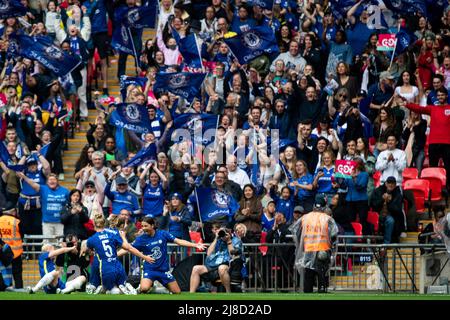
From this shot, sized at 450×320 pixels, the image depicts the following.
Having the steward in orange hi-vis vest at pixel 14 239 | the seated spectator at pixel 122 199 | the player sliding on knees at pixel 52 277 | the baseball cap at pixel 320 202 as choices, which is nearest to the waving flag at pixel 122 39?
the seated spectator at pixel 122 199

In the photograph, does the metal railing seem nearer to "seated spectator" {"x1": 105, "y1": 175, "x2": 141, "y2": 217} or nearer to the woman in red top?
"seated spectator" {"x1": 105, "y1": 175, "x2": 141, "y2": 217}

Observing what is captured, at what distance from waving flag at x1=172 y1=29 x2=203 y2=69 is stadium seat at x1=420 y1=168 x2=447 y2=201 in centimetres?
597

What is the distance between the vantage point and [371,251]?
29.4 meters

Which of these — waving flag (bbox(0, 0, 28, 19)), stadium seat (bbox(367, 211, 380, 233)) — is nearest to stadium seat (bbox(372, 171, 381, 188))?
stadium seat (bbox(367, 211, 380, 233))

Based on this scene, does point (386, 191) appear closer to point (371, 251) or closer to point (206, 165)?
point (371, 251)

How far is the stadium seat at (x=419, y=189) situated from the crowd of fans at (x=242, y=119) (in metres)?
0.18

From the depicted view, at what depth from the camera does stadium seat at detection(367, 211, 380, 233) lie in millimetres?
30766

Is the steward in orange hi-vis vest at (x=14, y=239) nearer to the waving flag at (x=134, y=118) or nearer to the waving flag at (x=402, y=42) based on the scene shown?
the waving flag at (x=134, y=118)

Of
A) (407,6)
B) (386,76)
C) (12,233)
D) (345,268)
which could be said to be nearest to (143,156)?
(12,233)

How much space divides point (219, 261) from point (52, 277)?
3078 mm

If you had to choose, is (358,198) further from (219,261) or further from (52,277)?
(52,277)

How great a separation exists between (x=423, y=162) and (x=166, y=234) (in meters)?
7.12

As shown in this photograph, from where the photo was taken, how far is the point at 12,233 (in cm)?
2959
